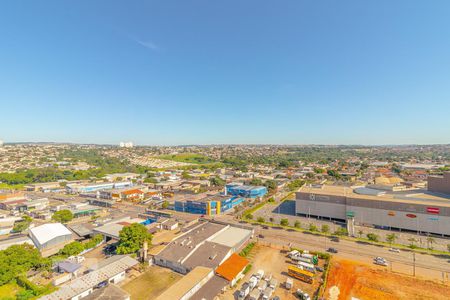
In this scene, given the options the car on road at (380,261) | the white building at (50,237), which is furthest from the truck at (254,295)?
the white building at (50,237)

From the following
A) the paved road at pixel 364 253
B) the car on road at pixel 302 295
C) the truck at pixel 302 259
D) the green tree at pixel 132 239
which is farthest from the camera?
the green tree at pixel 132 239

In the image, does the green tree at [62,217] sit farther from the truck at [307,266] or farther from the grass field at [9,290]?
the truck at [307,266]

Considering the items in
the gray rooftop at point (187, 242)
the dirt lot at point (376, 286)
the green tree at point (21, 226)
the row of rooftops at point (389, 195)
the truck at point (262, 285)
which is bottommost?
the green tree at point (21, 226)

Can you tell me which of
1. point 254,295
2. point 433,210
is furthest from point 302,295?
point 433,210

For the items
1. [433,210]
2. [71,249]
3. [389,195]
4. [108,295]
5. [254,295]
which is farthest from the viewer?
[389,195]

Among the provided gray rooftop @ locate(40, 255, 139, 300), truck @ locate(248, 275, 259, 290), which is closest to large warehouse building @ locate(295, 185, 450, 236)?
truck @ locate(248, 275, 259, 290)

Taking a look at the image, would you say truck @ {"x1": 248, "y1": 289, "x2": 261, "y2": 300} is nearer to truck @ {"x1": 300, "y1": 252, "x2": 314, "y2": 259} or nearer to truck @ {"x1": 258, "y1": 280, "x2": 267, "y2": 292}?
truck @ {"x1": 258, "y1": 280, "x2": 267, "y2": 292}

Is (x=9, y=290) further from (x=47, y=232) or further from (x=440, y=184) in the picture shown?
(x=440, y=184)
